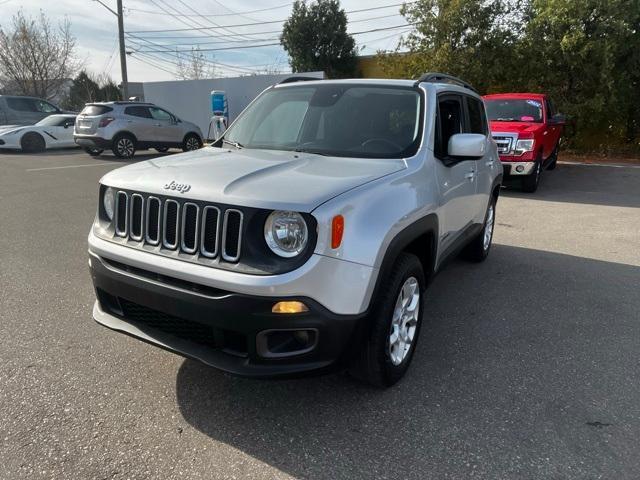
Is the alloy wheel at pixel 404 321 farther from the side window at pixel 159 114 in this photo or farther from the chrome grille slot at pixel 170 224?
the side window at pixel 159 114

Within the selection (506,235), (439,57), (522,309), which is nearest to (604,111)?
(439,57)

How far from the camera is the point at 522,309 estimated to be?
419cm

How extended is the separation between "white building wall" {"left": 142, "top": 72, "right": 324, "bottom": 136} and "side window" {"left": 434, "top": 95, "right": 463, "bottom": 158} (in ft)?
61.0

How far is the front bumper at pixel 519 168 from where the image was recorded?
9750mm

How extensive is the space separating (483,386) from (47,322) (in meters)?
3.18

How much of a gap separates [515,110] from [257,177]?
32.6ft

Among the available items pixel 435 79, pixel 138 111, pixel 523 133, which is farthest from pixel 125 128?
pixel 435 79

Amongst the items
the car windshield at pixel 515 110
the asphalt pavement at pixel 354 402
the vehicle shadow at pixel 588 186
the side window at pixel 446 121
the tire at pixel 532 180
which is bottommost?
the asphalt pavement at pixel 354 402

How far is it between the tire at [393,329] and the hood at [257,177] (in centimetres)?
58

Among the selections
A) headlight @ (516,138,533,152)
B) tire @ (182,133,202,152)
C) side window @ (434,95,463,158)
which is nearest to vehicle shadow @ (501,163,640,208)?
headlight @ (516,138,533,152)

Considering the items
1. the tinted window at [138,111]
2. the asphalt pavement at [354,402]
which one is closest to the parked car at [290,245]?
the asphalt pavement at [354,402]

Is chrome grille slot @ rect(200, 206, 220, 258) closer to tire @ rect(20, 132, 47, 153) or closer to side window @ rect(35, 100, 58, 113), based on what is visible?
tire @ rect(20, 132, 47, 153)

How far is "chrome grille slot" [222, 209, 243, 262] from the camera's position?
231cm

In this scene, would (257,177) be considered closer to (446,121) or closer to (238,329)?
(238,329)
